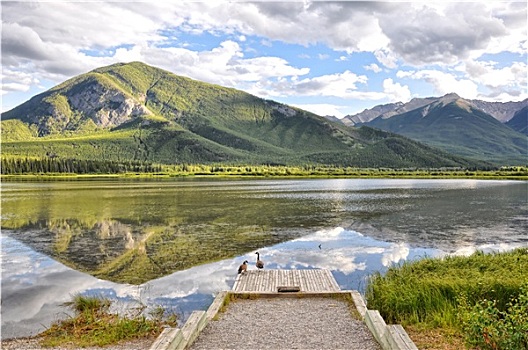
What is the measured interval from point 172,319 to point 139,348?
3059 mm

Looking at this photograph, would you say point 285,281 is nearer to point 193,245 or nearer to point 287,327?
point 287,327

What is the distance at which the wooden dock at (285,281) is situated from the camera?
723 inches

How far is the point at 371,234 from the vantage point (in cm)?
3550

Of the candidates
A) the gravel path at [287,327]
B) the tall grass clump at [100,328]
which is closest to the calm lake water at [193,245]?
the tall grass clump at [100,328]

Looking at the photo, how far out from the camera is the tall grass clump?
43.2 ft

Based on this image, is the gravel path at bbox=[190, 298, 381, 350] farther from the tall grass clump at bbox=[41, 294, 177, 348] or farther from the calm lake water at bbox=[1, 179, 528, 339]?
the calm lake water at bbox=[1, 179, 528, 339]

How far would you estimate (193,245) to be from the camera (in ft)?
100

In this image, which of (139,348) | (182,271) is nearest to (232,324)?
(139,348)

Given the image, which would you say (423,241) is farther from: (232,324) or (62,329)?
(62,329)

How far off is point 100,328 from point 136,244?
1794cm

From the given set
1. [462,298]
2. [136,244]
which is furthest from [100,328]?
[136,244]

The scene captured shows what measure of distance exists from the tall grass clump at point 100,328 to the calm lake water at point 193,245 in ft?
3.09

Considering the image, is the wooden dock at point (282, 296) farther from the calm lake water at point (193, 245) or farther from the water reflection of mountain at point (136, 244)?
the water reflection of mountain at point (136, 244)

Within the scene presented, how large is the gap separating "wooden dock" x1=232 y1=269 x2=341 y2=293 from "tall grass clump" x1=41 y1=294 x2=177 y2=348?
13.6 ft
